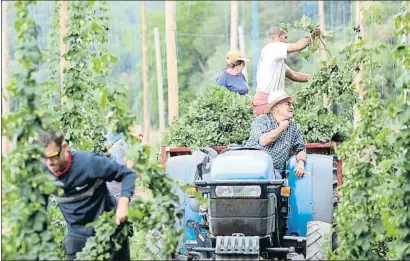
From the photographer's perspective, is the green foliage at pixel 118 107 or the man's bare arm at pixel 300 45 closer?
the green foliage at pixel 118 107

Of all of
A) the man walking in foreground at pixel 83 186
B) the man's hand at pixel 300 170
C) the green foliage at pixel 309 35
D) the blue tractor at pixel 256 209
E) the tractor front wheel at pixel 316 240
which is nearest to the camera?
the man walking in foreground at pixel 83 186

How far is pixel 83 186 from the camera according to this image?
6750 mm

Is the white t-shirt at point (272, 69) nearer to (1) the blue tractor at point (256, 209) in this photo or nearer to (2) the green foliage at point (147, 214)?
(1) the blue tractor at point (256, 209)

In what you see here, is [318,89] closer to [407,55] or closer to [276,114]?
[276,114]

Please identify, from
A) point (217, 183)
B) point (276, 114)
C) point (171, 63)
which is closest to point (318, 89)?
point (276, 114)

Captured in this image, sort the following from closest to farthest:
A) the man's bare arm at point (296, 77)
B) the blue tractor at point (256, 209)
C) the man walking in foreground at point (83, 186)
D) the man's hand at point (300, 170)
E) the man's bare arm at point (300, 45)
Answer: the man walking in foreground at point (83, 186) → the blue tractor at point (256, 209) → the man's hand at point (300, 170) → the man's bare arm at point (300, 45) → the man's bare arm at point (296, 77)

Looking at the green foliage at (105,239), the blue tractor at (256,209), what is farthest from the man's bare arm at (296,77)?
the green foliage at (105,239)

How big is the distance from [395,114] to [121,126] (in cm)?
208

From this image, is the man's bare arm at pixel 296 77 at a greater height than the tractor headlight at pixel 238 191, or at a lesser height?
greater

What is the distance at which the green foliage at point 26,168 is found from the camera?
19.2 ft

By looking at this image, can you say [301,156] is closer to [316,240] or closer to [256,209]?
[316,240]

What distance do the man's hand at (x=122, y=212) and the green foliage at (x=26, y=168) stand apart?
591 millimetres

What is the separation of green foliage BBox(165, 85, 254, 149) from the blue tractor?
71 cm

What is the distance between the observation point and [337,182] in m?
8.49
